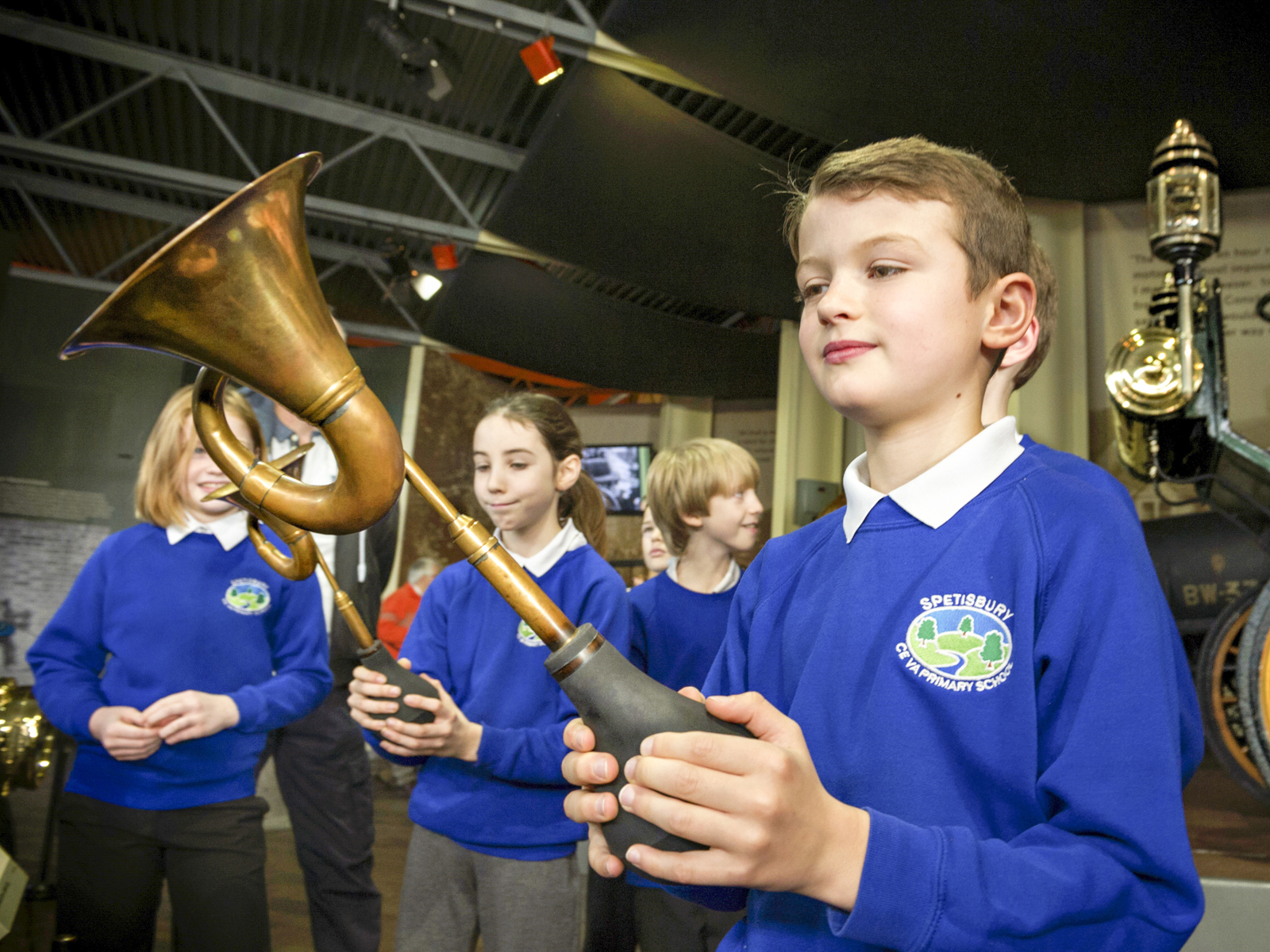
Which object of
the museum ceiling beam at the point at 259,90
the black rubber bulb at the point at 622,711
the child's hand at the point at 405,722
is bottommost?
the child's hand at the point at 405,722

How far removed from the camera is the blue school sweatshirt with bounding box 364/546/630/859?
168cm

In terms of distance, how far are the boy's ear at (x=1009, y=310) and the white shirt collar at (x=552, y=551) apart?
124 centimetres

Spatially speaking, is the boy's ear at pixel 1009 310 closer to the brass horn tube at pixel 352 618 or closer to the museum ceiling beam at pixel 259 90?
the brass horn tube at pixel 352 618

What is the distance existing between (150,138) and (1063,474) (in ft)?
25.8

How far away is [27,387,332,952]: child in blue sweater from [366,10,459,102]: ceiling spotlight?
3551mm

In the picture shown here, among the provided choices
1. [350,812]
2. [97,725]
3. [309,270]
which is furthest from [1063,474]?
[350,812]

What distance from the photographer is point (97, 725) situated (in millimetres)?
1815

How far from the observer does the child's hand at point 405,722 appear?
1397mm

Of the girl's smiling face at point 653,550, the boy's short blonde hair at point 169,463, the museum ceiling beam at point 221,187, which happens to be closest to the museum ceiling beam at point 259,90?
the museum ceiling beam at point 221,187

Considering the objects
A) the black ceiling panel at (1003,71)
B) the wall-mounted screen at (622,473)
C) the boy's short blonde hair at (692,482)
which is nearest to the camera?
the boy's short blonde hair at (692,482)

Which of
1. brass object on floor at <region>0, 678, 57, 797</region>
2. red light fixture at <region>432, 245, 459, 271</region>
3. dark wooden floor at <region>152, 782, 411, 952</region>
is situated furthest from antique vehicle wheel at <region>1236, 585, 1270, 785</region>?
red light fixture at <region>432, 245, 459, 271</region>

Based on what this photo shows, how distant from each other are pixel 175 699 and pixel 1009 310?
5.53 feet

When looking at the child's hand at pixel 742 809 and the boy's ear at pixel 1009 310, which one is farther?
the boy's ear at pixel 1009 310

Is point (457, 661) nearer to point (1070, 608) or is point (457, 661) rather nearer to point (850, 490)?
point (850, 490)
